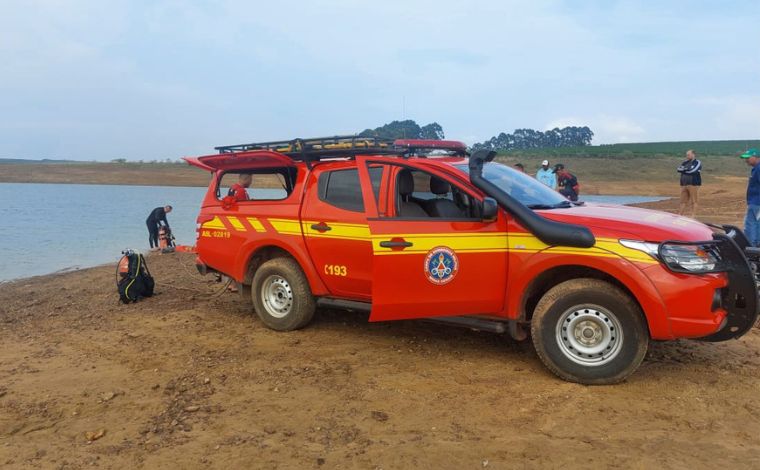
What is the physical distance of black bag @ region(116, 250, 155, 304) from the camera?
7.98 meters

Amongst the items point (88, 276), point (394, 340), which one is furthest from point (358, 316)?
point (88, 276)

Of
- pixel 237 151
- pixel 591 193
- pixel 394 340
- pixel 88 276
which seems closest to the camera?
pixel 394 340

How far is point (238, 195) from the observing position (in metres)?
7.07

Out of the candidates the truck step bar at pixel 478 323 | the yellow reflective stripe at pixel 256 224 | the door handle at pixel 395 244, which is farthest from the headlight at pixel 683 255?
the yellow reflective stripe at pixel 256 224

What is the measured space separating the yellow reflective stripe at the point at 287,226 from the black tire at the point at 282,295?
350 mm

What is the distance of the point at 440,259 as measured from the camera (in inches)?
190

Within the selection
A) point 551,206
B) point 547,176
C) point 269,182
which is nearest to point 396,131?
point 547,176

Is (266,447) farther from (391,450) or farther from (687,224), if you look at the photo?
(687,224)

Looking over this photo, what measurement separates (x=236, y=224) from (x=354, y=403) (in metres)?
3.04

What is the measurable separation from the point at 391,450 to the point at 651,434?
5.51 feet

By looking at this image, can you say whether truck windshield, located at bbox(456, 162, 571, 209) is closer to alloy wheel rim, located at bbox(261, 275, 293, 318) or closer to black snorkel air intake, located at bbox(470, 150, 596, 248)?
black snorkel air intake, located at bbox(470, 150, 596, 248)

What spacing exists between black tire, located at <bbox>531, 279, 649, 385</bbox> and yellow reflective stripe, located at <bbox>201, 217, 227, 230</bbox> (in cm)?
386

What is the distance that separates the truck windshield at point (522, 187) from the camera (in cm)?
511

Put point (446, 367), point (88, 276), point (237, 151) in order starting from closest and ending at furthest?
point (446, 367) < point (237, 151) < point (88, 276)
